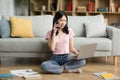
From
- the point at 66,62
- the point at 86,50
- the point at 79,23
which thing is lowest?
the point at 66,62

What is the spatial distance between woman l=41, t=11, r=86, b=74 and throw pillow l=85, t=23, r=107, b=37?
74cm

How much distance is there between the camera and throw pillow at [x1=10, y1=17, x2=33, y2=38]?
4.15 meters

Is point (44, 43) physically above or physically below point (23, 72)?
above

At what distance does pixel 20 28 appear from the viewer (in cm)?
418

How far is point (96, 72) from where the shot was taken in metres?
3.62

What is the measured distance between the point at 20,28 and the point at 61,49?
96 cm

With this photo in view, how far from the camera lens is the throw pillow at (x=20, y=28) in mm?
4152

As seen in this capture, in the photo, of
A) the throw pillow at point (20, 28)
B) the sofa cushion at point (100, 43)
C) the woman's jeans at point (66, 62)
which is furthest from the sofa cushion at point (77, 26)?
the woman's jeans at point (66, 62)

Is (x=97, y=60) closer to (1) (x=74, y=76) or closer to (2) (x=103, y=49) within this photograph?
(2) (x=103, y=49)

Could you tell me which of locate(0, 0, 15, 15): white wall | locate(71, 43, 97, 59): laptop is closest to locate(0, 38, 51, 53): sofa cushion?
locate(71, 43, 97, 59): laptop

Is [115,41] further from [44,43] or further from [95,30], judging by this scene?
[44,43]

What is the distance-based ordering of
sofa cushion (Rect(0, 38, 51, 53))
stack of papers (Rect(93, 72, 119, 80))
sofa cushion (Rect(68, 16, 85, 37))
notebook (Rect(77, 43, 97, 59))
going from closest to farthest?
stack of papers (Rect(93, 72, 119, 80)) < notebook (Rect(77, 43, 97, 59)) < sofa cushion (Rect(0, 38, 51, 53)) < sofa cushion (Rect(68, 16, 85, 37))

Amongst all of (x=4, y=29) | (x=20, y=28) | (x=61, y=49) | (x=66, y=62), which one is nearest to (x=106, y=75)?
(x=66, y=62)

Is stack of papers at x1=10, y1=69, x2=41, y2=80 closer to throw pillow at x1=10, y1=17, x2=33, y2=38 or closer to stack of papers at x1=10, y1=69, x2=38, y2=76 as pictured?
stack of papers at x1=10, y1=69, x2=38, y2=76
